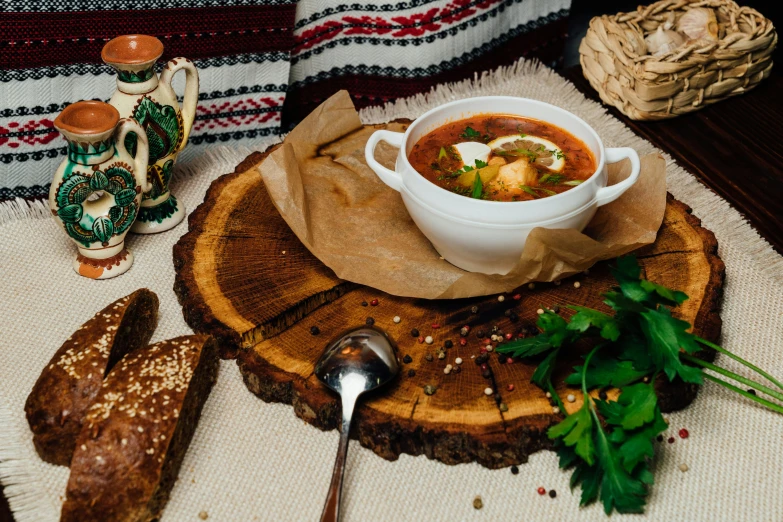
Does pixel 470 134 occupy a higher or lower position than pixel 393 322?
higher

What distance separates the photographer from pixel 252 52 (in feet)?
9.36

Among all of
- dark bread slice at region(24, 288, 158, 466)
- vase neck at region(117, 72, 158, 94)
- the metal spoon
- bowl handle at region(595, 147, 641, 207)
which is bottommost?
dark bread slice at region(24, 288, 158, 466)

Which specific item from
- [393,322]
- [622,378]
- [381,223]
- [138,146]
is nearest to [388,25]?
[381,223]

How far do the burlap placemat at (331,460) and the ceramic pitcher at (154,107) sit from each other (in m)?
0.26

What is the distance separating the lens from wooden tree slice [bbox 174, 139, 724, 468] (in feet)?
5.93

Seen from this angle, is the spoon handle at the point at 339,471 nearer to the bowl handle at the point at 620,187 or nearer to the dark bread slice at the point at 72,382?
the dark bread slice at the point at 72,382

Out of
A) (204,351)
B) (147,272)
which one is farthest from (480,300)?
(147,272)

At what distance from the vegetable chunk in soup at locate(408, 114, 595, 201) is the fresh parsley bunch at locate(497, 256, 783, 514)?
1.37 feet

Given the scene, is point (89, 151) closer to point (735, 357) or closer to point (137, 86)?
point (137, 86)

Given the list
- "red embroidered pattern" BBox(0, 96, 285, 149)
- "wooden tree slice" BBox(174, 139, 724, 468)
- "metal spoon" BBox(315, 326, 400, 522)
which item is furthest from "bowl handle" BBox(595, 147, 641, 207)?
"red embroidered pattern" BBox(0, 96, 285, 149)

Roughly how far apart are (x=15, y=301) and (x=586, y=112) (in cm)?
207

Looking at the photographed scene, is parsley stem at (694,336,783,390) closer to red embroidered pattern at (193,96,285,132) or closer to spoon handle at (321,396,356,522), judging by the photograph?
spoon handle at (321,396,356,522)

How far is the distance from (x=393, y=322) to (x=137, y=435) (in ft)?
2.25

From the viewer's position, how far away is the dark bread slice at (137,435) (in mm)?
1678
